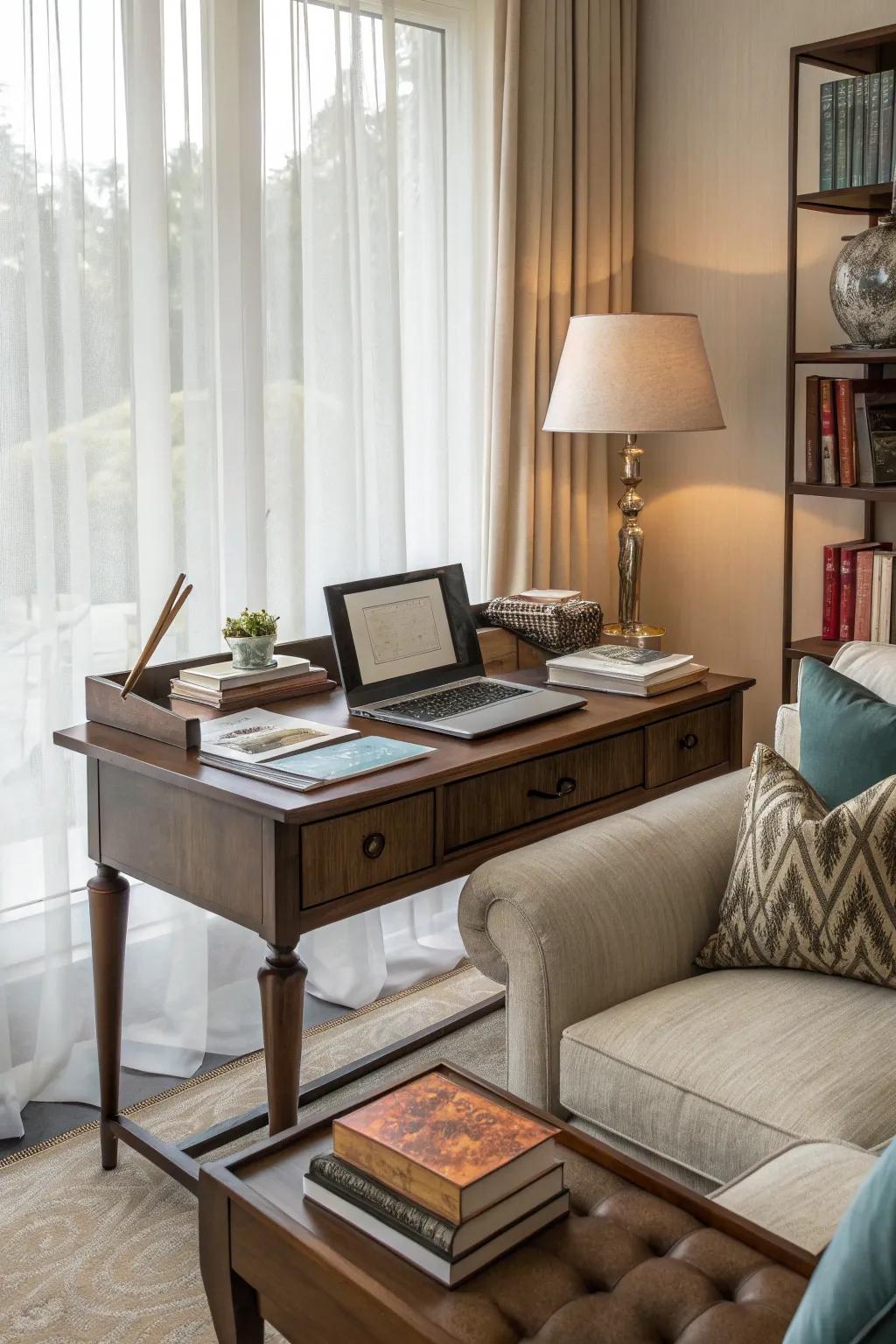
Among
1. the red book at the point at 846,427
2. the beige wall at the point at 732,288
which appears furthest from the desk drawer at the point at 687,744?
the beige wall at the point at 732,288

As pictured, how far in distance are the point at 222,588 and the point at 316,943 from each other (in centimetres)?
81

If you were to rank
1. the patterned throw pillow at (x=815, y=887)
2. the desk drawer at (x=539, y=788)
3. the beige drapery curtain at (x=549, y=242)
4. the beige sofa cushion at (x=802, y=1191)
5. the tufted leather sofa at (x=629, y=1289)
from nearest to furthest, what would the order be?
1. the tufted leather sofa at (x=629, y=1289)
2. the beige sofa cushion at (x=802, y=1191)
3. the patterned throw pillow at (x=815, y=887)
4. the desk drawer at (x=539, y=788)
5. the beige drapery curtain at (x=549, y=242)

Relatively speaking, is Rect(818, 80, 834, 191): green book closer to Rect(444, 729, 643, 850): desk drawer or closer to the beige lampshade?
the beige lampshade

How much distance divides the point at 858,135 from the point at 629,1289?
2.39 m

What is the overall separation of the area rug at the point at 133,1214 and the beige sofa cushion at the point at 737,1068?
0.63m

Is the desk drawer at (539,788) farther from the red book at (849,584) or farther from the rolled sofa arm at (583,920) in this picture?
the red book at (849,584)

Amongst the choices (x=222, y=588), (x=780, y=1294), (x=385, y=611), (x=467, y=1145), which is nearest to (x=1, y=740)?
(x=222, y=588)

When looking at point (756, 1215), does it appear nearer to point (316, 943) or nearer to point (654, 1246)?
point (654, 1246)

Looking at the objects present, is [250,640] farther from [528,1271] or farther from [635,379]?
[528,1271]

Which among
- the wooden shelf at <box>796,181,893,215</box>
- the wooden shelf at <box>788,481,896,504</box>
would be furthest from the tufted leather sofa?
the wooden shelf at <box>796,181,893,215</box>

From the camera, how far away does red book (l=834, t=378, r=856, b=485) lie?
280cm

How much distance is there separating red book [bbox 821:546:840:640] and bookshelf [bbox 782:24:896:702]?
0.03m

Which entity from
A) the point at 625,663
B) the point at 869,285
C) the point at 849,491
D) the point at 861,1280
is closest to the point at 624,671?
the point at 625,663

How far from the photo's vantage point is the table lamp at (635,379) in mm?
2654
